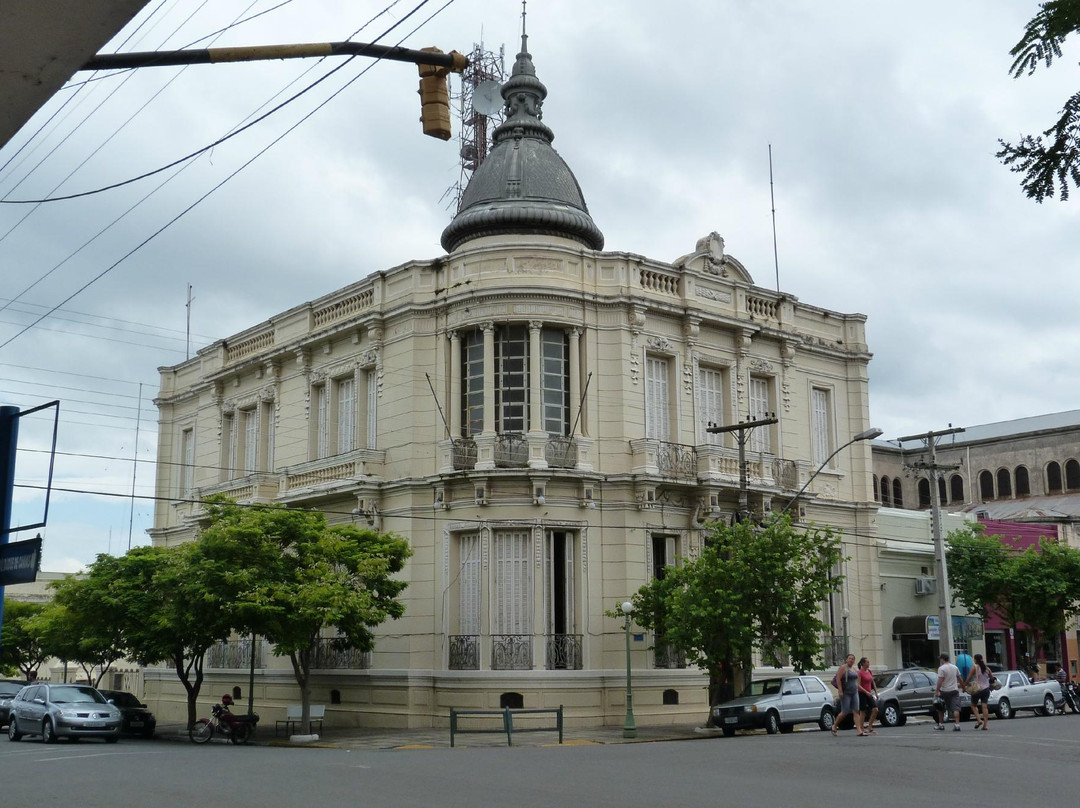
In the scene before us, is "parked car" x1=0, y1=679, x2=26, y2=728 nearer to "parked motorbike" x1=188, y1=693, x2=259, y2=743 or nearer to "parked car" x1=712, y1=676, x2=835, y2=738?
"parked motorbike" x1=188, y1=693, x2=259, y2=743

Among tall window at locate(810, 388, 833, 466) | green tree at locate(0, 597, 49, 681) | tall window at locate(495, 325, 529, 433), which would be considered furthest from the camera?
green tree at locate(0, 597, 49, 681)

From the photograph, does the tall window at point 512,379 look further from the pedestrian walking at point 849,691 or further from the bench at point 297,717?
the pedestrian walking at point 849,691

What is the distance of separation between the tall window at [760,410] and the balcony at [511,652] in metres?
9.51

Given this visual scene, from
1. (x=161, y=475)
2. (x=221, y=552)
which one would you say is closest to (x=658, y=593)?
(x=221, y=552)

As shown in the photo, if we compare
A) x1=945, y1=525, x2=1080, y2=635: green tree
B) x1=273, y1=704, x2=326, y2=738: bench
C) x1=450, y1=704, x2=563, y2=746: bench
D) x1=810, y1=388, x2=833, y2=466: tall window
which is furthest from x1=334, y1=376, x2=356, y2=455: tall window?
x1=945, y1=525, x2=1080, y2=635: green tree

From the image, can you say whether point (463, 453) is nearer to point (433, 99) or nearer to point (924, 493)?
point (433, 99)

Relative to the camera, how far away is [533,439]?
29.6 m

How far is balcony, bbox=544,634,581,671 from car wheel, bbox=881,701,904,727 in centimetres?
745

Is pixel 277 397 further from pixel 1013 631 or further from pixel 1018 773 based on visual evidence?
pixel 1013 631

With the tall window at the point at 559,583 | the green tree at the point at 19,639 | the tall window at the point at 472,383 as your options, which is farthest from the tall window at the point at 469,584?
the green tree at the point at 19,639

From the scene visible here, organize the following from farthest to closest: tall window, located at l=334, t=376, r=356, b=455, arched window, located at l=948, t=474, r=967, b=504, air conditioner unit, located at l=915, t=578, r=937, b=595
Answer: arched window, located at l=948, t=474, r=967, b=504 → air conditioner unit, located at l=915, t=578, r=937, b=595 → tall window, located at l=334, t=376, r=356, b=455

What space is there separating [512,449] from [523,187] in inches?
336

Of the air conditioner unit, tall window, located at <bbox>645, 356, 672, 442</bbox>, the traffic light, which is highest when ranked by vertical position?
tall window, located at <bbox>645, 356, 672, 442</bbox>

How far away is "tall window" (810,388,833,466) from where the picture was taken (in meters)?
36.3
